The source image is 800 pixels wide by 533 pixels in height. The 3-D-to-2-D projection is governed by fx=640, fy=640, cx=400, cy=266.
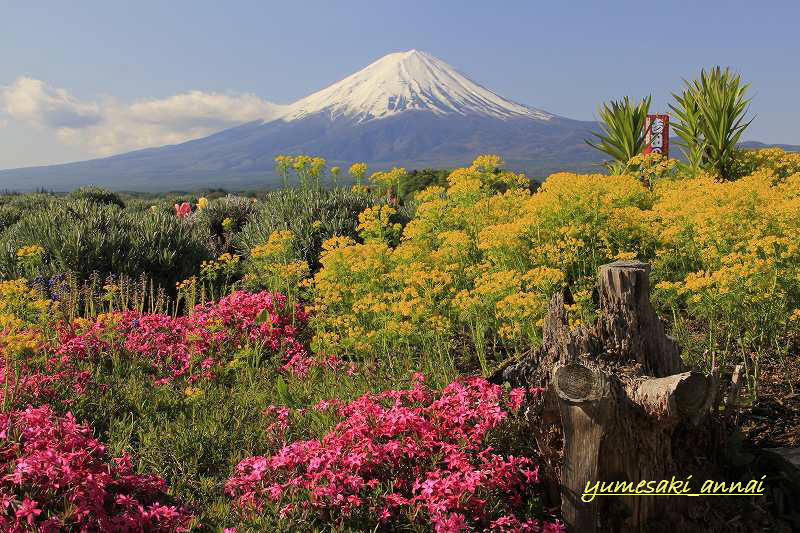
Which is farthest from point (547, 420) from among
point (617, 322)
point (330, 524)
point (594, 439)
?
point (330, 524)

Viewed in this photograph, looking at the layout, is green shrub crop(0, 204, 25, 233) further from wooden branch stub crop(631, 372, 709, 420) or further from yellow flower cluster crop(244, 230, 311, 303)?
wooden branch stub crop(631, 372, 709, 420)

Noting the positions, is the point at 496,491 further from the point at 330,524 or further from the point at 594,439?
the point at 330,524

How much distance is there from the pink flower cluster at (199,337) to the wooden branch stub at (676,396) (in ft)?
11.0

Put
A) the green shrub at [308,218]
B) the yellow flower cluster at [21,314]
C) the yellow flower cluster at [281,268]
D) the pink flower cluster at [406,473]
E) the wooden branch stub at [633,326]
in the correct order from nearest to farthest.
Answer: the pink flower cluster at [406,473] → the wooden branch stub at [633,326] → the yellow flower cluster at [21,314] → the yellow flower cluster at [281,268] → the green shrub at [308,218]

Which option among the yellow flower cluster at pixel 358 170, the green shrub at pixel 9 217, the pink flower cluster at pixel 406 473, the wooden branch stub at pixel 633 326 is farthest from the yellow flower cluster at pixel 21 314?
the green shrub at pixel 9 217

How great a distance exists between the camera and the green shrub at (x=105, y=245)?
9656mm

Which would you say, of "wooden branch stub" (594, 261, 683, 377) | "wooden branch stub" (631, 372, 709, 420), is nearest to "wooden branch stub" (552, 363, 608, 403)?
"wooden branch stub" (631, 372, 709, 420)

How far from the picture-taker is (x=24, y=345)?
481 cm

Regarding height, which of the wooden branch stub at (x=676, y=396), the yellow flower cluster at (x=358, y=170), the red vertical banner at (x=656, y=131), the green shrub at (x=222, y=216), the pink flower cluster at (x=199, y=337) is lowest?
the pink flower cluster at (x=199, y=337)

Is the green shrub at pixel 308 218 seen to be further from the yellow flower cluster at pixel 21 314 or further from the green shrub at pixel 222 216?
the yellow flower cluster at pixel 21 314

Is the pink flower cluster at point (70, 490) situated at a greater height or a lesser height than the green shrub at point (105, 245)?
lesser

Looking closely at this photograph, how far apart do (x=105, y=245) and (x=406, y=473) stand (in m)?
7.94

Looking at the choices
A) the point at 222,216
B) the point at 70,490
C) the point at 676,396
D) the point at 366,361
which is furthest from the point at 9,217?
the point at 676,396

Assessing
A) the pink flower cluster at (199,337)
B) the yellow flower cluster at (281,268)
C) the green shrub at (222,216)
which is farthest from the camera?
the green shrub at (222,216)
